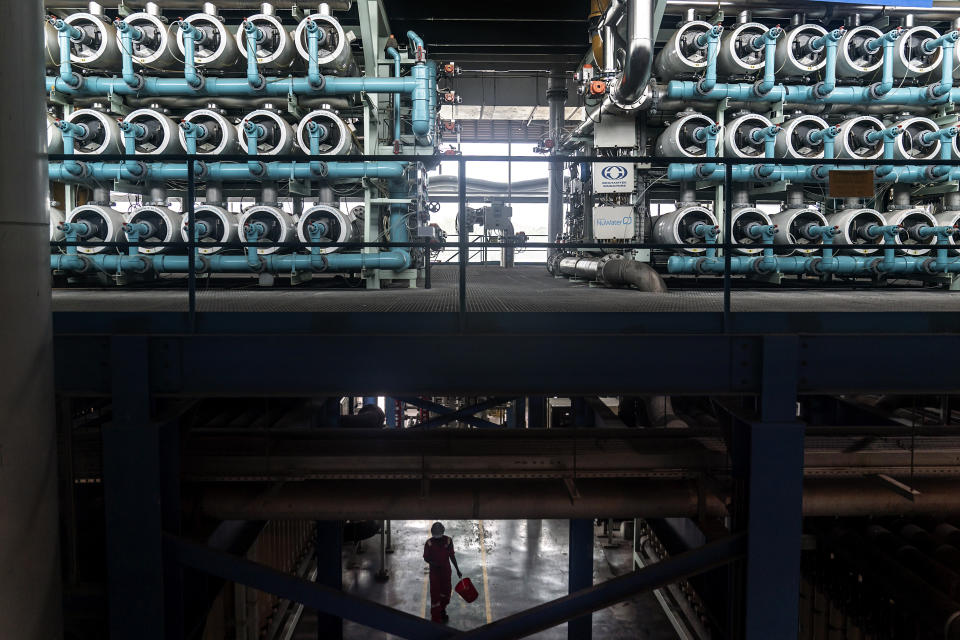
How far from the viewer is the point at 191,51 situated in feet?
22.7

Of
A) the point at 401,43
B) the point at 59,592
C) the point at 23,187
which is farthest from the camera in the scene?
the point at 401,43

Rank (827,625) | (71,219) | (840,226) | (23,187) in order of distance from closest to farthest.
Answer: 1. (23,187)
2. (827,625)
3. (71,219)
4. (840,226)

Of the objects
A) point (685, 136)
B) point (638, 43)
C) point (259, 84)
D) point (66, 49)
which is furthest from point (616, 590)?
point (66, 49)

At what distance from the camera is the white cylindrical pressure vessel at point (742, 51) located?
759 cm

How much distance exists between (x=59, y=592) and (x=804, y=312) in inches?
163

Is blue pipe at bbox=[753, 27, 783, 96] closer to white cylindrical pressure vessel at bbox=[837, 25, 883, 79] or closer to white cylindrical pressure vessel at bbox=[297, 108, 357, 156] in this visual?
A: white cylindrical pressure vessel at bbox=[837, 25, 883, 79]

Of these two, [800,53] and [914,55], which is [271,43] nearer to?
[800,53]

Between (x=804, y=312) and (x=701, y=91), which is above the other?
(x=701, y=91)

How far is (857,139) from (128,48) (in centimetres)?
870

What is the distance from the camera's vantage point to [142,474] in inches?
125

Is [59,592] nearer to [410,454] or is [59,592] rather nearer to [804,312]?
[410,454]

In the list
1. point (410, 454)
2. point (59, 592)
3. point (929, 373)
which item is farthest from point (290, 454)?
point (929, 373)

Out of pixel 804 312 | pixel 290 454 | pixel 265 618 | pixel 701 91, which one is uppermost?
pixel 701 91

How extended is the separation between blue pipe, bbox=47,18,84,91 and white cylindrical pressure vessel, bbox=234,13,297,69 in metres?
1.80
